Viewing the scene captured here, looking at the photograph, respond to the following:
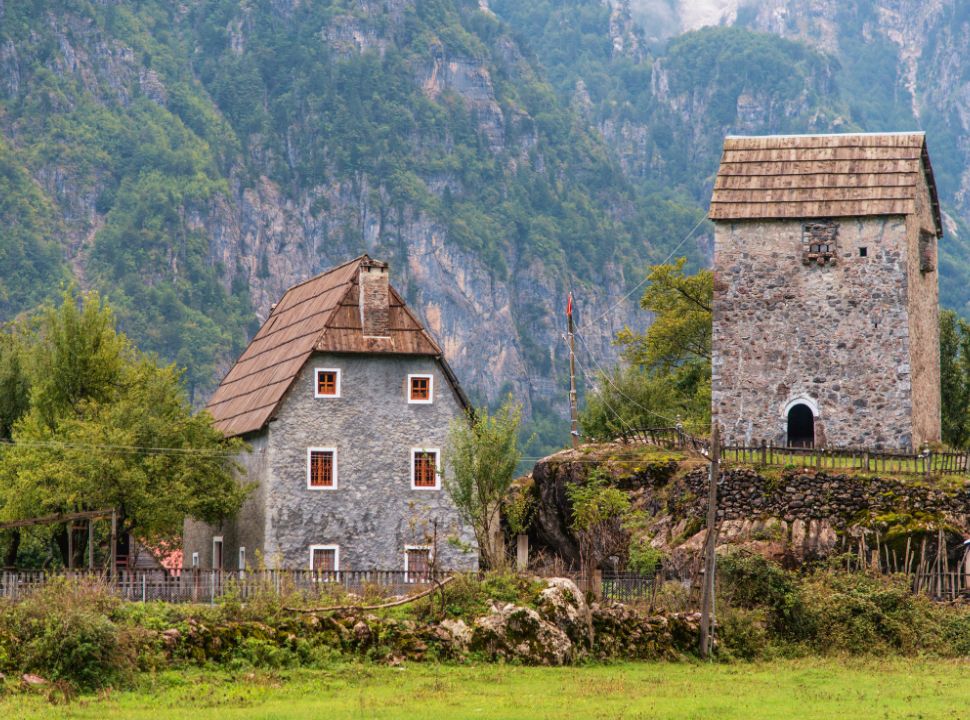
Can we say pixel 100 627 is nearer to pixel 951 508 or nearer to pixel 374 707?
pixel 374 707

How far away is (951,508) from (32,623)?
2407 centimetres

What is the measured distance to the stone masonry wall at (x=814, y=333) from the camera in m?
51.6

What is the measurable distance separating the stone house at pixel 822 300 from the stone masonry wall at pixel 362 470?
897 cm

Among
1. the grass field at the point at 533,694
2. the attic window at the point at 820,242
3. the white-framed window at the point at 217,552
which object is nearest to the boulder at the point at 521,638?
the grass field at the point at 533,694

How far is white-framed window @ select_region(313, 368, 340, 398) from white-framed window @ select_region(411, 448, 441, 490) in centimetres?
309

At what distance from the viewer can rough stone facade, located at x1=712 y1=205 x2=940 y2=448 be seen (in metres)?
51.6

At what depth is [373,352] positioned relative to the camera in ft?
176

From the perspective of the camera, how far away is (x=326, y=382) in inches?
2099

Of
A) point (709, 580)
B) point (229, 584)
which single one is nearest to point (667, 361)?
point (709, 580)

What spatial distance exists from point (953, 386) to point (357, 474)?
30.7 m

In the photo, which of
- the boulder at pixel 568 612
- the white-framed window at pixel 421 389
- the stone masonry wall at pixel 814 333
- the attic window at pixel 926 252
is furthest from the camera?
the attic window at pixel 926 252

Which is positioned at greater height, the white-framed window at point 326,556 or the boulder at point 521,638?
the white-framed window at point 326,556

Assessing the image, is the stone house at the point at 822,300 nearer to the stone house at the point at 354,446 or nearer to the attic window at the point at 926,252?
the attic window at the point at 926,252

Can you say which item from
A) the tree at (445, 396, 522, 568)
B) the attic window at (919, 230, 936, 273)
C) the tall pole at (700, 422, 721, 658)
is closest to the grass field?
the tall pole at (700, 422, 721, 658)
